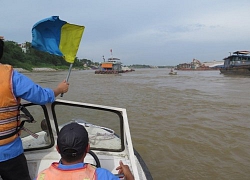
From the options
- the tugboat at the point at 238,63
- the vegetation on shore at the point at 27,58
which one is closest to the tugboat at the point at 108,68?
the vegetation on shore at the point at 27,58

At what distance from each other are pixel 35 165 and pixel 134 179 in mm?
1228

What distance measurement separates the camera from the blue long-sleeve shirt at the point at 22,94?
179 centimetres

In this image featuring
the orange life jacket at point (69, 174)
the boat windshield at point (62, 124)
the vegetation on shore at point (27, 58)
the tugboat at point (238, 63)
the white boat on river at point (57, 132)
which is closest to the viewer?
the orange life jacket at point (69, 174)

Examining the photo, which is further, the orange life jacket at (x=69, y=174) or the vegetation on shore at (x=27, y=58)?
the vegetation on shore at (x=27, y=58)

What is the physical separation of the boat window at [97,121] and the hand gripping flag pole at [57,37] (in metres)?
0.42

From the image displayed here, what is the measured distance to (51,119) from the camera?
2.66 m

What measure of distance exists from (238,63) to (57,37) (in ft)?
114

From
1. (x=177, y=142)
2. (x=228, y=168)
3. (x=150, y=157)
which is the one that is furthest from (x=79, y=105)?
(x=177, y=142)

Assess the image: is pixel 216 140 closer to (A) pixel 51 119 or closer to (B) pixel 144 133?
(B) pixel 144 133

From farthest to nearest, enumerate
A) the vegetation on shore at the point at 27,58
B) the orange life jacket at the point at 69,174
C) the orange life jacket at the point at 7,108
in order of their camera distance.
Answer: the vegetation on shore at the point at 27,58 < the orange life jacket at the point at 7,108 < the orange life jacket at the point at 69,174

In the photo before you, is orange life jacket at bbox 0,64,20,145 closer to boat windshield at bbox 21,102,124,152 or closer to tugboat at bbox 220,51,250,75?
boat windshield at bbox 21,102,124,152

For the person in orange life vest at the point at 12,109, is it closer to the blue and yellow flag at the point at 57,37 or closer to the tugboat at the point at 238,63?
the blue and yellow flag at the point at 57,37

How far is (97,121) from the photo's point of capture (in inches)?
120

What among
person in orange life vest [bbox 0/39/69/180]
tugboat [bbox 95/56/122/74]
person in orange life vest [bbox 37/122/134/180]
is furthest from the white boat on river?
tugboat [bbox 95/56/122/74]
